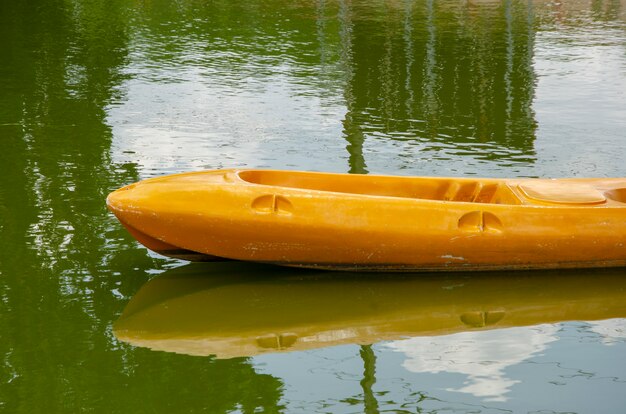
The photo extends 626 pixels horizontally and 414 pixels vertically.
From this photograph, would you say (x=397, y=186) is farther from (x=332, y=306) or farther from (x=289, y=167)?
(x=289, y=167)

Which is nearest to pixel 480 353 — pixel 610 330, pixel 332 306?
pixel 610 330

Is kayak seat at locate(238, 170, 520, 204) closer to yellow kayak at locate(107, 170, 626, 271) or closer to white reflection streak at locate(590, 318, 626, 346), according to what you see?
yellow kayak at locate(107, 170, 626, 271)

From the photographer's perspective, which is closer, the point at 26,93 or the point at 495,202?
the point at 495,202

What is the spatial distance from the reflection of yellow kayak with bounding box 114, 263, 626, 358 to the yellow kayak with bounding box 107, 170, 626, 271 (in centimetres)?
13

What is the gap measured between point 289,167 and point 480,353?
12.5 ft

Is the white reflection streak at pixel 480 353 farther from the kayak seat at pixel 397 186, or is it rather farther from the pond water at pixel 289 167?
the kayak seat at pixel 397 186

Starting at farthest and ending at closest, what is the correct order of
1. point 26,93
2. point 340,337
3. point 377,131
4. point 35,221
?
point 26,93
point 377,131
point 35,221
point 340,337

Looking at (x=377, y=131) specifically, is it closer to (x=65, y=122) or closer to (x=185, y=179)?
(x=65, y=122)

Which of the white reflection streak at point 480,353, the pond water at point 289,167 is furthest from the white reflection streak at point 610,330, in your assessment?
the white reflection streak at point 480,353

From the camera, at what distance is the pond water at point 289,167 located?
231 inches

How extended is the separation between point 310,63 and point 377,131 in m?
4.00

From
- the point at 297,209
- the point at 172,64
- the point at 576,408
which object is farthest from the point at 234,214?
the point at 172,64

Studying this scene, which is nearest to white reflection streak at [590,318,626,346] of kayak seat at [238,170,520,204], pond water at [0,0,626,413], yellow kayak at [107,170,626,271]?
pond water at [0,0,626,413]

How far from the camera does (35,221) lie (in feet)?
27.1
